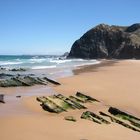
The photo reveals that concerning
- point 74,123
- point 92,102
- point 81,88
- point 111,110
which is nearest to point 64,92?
point 81,88

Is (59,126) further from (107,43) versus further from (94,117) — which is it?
(107,43)

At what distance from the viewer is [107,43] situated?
121312mm

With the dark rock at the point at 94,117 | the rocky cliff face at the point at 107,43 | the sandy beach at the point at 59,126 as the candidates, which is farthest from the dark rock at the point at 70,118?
the rocky cliff face at the point at 107,43

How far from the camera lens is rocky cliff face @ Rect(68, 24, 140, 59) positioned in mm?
105188

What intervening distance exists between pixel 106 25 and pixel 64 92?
108m

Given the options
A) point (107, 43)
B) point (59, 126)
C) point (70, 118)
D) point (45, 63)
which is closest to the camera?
point (59, 126)

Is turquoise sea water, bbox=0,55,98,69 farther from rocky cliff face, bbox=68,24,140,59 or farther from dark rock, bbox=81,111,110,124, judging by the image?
dark rock, bbox=81,111,110,124

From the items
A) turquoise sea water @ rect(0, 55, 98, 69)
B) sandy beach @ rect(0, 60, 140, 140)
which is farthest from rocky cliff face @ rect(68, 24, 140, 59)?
sandy beach @ rect(0, 60, 140, 140)

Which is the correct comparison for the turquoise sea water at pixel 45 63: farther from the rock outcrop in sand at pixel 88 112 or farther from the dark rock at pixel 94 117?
the dark rock at pixel 94 117

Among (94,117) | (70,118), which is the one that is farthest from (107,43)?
(70,118)

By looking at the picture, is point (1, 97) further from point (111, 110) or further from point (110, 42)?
point (110, 42)

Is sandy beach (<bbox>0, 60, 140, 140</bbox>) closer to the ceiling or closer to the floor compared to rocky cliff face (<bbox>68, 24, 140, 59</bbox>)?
closer to the floor

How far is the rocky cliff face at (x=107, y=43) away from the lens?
105 m


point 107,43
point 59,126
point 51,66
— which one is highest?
point 107,43
